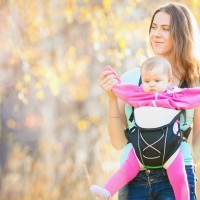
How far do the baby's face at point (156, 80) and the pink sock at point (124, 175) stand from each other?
369 millimetres

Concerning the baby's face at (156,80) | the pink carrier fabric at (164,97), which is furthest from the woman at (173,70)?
the baby's face at (156,80)

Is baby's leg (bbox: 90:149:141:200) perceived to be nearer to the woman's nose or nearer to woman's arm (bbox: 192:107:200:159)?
woman's arm (bbox: 192:107:200:159)

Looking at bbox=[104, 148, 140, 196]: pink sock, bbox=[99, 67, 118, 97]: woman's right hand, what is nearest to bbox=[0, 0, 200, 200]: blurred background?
bbox=[99, 67, 118, 97]: woman's right hand

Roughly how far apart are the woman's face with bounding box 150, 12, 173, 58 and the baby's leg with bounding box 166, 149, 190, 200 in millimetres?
706

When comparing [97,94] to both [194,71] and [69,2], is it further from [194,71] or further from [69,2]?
[194,71]

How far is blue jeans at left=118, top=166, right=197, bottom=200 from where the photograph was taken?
4.15 m

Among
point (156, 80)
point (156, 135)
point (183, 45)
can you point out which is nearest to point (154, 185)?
point (156, 135)

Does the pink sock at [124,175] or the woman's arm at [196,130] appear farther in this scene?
the woman's arm at [196,130]

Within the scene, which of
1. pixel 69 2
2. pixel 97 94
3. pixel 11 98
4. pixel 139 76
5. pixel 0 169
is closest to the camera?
pixel 139 76

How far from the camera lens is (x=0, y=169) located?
10.3 m

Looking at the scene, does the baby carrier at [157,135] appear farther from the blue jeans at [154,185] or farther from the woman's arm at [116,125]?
the woman's arm at [116,125]

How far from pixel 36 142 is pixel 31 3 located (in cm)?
205

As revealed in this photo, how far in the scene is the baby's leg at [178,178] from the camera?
4031mm

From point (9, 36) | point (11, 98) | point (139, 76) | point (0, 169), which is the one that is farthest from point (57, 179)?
point (139, 76)
